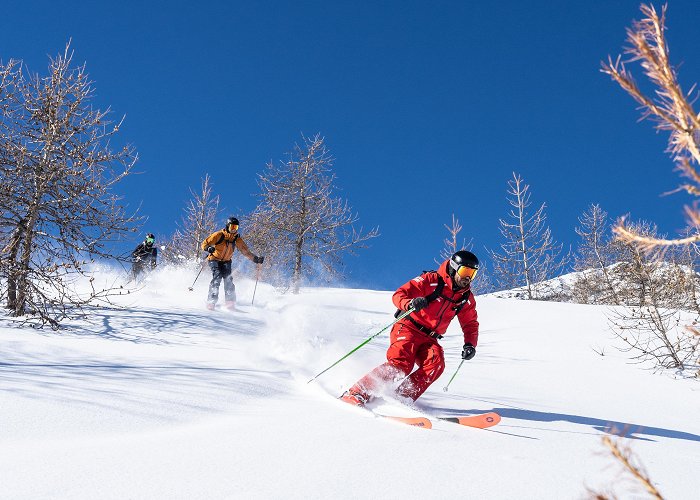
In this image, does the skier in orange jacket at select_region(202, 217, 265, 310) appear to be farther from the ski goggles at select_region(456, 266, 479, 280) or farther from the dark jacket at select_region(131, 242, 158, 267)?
the ski goggles at select_region(456, 266, 479, 280)

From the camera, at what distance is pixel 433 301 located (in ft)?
14.5

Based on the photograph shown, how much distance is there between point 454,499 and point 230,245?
911 centimetres

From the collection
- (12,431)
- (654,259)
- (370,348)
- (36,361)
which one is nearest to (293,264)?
(370,348)

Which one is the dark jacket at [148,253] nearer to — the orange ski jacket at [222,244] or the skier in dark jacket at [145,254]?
the skier in dark jacket at [145,254]

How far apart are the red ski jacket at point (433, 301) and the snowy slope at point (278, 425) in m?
0.79

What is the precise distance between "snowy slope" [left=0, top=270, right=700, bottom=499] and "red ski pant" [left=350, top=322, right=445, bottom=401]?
31 cm

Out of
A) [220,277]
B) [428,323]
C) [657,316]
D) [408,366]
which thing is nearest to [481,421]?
[408,366]

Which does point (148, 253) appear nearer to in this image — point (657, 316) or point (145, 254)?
point (145, 254)

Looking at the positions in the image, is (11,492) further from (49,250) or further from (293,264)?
(293,264)

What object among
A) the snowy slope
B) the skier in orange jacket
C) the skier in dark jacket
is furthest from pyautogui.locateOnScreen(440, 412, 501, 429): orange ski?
the skier in dark jacket

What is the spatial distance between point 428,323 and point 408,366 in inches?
18.6

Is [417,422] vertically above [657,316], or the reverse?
[657,316]

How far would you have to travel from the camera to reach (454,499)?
200cm

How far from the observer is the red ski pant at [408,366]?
4035 mm
